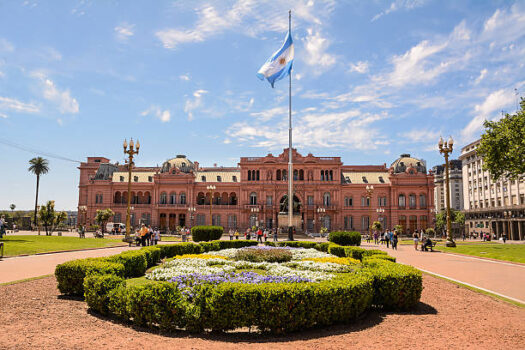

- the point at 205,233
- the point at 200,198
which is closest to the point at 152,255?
the point at 205,233

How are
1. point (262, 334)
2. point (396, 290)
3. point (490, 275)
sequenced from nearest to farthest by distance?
1. point (262, 334)
2. point (396, 290)
3. point (490, 275)

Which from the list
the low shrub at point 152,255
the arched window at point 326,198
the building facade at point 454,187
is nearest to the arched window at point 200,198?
the arched window at point 326,198

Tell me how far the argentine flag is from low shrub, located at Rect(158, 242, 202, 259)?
49.3 ft

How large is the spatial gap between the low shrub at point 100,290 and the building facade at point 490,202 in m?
64.7

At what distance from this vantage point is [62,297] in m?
11.7

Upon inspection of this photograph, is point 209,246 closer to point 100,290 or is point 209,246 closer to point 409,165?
point 100,290

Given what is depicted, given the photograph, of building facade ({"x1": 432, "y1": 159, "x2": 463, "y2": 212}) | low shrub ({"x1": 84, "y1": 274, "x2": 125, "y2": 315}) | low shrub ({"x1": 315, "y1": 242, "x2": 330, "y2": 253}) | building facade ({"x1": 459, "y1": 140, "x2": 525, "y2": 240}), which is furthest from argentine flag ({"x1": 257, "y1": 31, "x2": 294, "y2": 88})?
building facade ({"x1": 432, "y1": 159, "x2": 463, "y2": 212})

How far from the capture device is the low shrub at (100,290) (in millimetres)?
9641

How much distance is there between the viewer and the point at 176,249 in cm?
2269

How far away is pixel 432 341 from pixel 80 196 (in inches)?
3592

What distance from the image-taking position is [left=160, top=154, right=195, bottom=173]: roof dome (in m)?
82.5

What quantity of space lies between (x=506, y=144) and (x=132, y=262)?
1373 inches

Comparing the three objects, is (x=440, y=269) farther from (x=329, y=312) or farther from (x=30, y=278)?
(x=30, y=278)

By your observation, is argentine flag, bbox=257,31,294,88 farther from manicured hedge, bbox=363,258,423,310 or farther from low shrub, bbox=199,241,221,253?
manicured hedge, bbox=363,258,423,310
